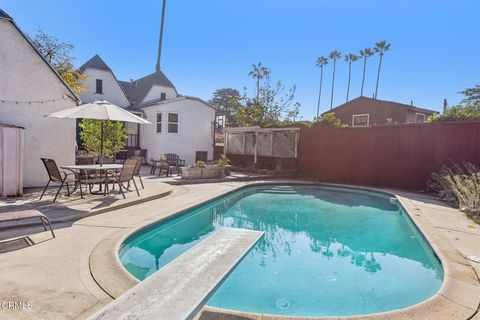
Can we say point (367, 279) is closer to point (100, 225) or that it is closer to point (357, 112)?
point (100, 225)

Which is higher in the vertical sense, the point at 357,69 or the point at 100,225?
the point at 357,69

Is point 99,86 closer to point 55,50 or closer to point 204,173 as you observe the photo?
point 55,50

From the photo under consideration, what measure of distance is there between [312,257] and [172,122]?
47.3 feet

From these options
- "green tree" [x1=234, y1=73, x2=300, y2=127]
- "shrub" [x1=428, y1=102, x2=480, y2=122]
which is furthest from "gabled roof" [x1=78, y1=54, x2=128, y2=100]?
"shrub" [x1=428, y1=102, x2=480, y2=122]

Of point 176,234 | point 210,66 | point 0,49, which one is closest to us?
point 176,234

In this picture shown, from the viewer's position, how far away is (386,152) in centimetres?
1159

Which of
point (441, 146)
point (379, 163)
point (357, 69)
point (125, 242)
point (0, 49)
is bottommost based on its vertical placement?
point (125, 242)

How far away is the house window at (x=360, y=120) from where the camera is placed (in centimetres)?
2249

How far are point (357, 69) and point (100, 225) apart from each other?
162 ft

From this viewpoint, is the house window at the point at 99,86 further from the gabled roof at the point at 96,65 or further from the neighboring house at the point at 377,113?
the neighboring house at the point at 377,113

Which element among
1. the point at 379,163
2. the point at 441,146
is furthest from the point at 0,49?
the point at 441,146

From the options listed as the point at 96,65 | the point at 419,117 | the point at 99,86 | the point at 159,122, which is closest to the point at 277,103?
the point at 159,122

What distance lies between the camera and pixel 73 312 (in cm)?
253

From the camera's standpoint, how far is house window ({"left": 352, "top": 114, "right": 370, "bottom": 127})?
73.8ft
